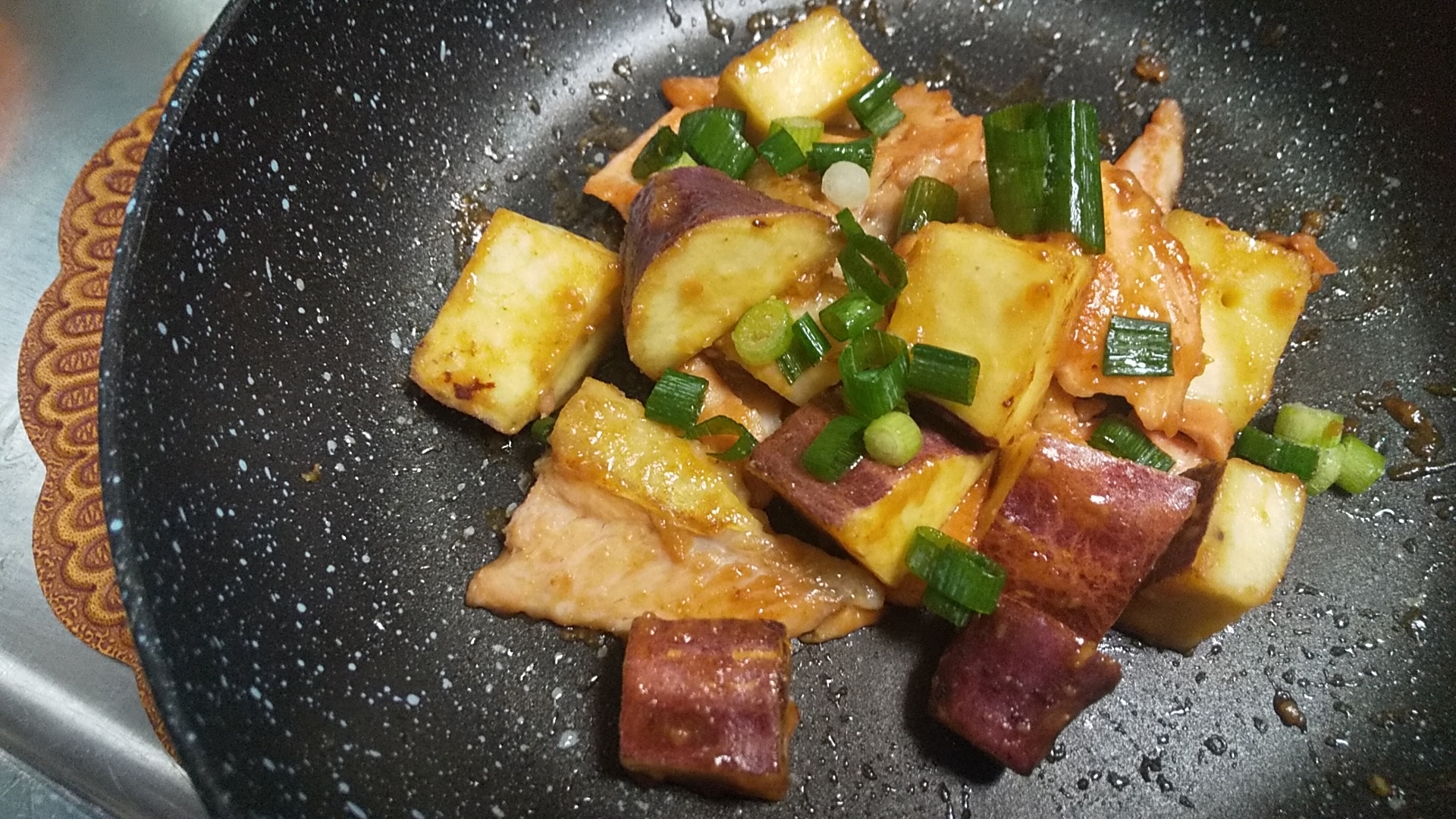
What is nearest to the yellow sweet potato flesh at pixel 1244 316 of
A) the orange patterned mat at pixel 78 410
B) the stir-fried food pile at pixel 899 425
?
the stir-fried food pile at pixel 899 425

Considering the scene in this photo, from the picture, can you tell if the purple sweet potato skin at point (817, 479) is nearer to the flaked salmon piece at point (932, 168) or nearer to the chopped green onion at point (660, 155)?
the flaked salmon piece at point (932, 168)

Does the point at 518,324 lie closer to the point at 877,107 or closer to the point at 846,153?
the point at 846,153

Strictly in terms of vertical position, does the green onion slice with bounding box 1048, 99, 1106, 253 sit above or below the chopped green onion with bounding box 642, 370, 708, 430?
above

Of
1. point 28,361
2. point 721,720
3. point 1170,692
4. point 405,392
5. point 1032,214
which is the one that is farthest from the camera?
point 28,361

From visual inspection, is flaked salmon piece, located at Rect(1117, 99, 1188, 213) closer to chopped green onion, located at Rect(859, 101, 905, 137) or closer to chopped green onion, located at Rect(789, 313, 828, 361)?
chopped green onion, located at Rect(859, 101, 905, 137)

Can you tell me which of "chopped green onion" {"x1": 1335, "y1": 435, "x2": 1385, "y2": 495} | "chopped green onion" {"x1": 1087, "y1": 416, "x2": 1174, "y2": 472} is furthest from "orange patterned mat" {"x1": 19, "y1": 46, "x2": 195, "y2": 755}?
"chopped green onion" {"x1": 1335, "y1": 435, "x2": 1385, "y2": 495}

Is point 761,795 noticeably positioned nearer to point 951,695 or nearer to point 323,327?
point 951,695

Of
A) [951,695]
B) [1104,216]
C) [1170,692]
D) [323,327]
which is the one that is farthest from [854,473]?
[323,327]
